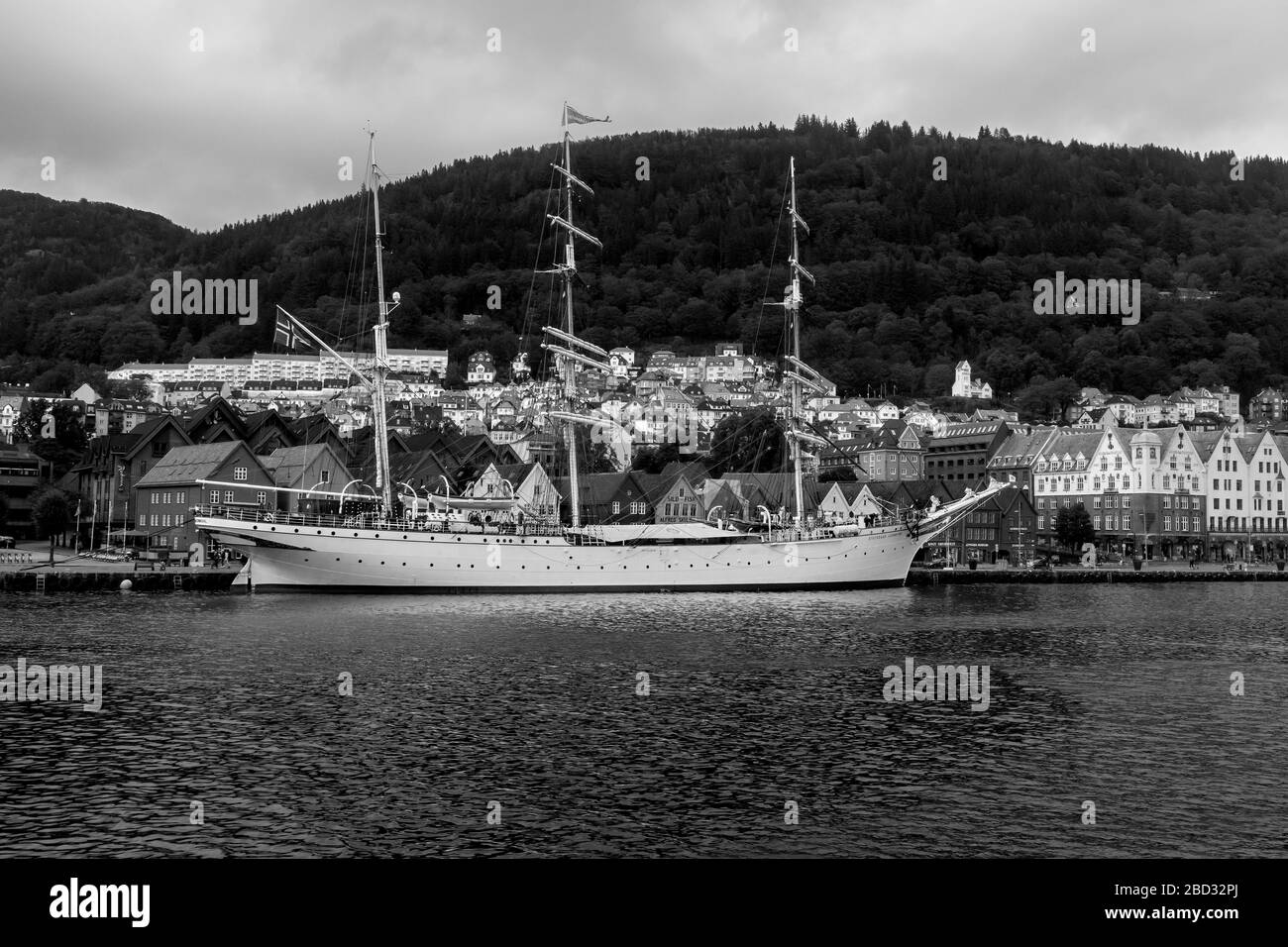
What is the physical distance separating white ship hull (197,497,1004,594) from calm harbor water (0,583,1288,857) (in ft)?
61.3

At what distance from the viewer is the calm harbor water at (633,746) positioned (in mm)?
17844

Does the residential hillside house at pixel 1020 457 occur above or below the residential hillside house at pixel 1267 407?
below

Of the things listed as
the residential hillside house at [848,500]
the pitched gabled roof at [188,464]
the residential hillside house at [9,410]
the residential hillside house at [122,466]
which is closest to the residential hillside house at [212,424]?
the residential hillside house at [122,466]

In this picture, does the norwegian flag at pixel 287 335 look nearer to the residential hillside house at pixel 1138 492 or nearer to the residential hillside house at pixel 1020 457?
the residential hillside house at pixel 1138 492

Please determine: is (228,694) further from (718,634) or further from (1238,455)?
(1238,455)

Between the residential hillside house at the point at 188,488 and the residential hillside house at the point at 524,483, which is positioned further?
the residential hillside house at the point at 524,483

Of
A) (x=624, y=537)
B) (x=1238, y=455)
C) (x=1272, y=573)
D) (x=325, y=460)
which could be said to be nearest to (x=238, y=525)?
(x=624, y=537)

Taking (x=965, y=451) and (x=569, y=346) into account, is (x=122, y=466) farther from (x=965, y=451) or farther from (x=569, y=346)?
(x=965, y=451)

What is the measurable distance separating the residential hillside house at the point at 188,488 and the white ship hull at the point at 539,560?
18.8 metres

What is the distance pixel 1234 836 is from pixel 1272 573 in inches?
3487

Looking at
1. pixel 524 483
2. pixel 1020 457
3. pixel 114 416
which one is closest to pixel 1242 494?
pixel 1020 457

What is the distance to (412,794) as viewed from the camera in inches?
786

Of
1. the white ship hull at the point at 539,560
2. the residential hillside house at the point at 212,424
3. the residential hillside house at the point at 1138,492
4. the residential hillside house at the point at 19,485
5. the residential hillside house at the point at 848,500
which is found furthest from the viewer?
the residential hillside house at the point at 1138,492

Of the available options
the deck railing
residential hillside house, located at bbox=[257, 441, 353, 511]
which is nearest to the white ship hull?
the deck railing
